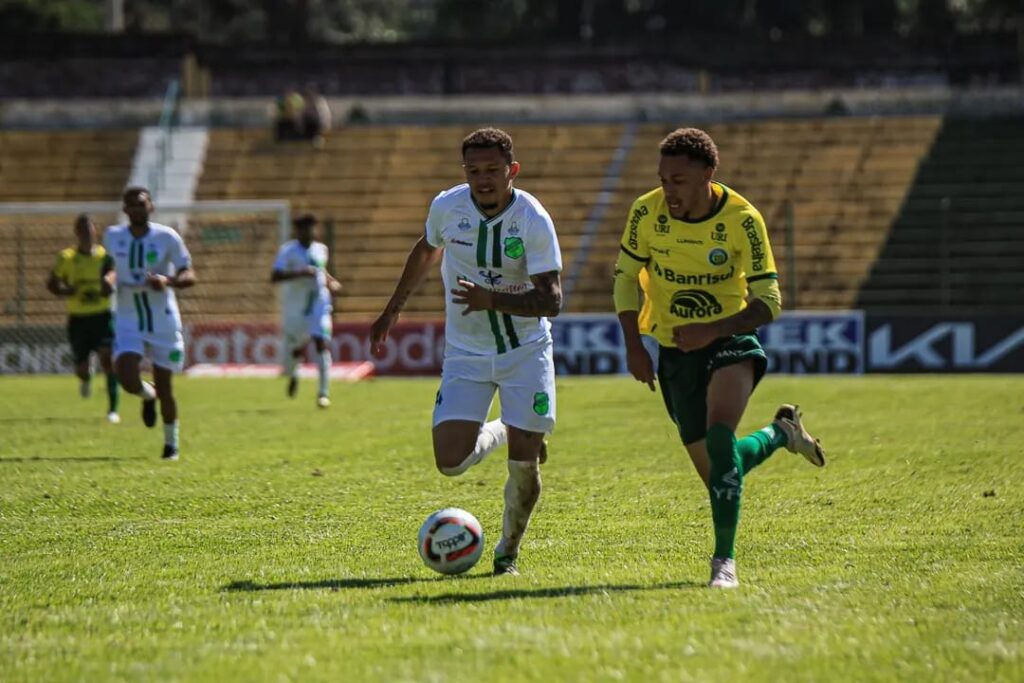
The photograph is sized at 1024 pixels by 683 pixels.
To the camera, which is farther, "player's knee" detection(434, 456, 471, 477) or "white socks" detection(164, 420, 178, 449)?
"white socks" detection(164, 420, 178, 449)

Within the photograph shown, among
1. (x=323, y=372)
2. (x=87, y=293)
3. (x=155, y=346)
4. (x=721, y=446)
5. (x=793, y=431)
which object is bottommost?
(x=323, y=372)

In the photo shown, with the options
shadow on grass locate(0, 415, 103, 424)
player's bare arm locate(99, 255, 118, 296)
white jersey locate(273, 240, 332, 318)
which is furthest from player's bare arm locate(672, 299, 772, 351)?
white jersey locate(273, 240, 332, 318)

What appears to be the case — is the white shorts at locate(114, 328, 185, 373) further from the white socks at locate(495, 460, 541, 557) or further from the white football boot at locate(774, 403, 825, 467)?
the white football boot at locate(774, 403, 825, 467)

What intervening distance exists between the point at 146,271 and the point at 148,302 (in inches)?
10.9

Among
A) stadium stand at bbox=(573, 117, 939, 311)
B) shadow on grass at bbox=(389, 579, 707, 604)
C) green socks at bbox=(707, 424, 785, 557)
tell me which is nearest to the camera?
shadow on grass at bbox=(389, 579, 707, 604)

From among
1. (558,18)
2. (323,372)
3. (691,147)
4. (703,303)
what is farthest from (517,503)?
(558,18)

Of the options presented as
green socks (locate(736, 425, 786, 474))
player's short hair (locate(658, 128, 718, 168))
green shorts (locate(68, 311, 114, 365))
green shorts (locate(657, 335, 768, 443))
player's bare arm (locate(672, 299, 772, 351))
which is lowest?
green shorts (locate(68, 311, 114, 365))

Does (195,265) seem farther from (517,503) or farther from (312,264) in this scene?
(517,503)

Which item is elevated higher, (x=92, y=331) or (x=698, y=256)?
(x=698, y=256)

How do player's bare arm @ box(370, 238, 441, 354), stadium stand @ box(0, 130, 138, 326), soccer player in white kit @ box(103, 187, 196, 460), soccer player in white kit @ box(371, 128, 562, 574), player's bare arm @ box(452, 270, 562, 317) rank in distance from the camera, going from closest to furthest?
1. player's bare arm @ box(452, 270, 562, 317)
2. soccer player in white kit @ box(371, 128, 562, 574)
3. player's bare arm @ box(370, 238, 441, 354)
4. soccer player in white kit @ box(103, 187, 196, 460)
5. stadium stand @ box(0, 130, 138, 326)

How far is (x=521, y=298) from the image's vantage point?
8039 millimetres

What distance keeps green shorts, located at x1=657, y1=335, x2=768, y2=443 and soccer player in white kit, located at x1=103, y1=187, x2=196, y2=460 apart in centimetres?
693

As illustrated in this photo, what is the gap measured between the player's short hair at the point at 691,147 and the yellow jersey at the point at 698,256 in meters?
0.24

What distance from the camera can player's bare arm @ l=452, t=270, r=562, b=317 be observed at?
25.8 feet
